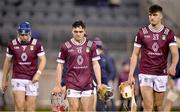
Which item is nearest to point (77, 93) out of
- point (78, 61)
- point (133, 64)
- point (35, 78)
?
point (78, 61)

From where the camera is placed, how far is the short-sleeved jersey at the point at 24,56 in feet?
46.2

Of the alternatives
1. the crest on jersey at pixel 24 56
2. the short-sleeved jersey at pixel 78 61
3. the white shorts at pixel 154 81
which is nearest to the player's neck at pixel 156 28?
the white shorts at pixel 154 81

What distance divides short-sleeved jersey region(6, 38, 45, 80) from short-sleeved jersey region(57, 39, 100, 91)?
1.43 m

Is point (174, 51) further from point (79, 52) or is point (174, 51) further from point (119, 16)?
point (119, 16)

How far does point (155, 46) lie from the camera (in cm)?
1289

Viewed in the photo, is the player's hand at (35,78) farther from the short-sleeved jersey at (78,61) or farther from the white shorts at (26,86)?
the short-sleeved jersey at (78,61)

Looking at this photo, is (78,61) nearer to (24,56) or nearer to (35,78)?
(35,78)

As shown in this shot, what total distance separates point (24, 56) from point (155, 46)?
2.85 meters

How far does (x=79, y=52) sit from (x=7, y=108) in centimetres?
808

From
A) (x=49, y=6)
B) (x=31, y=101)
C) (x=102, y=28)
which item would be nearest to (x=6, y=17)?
(x=49, y=6)

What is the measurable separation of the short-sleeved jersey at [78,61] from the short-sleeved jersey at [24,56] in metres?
1.43

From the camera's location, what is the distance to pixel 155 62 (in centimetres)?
1295

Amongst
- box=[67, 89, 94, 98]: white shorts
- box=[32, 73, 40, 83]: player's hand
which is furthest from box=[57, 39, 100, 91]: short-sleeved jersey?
box=[32, 73, 40, 83]: player's hand

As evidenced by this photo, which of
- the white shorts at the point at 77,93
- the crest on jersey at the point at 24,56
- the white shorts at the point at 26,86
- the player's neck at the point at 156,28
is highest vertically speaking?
the player's neck at the point at 156,28
